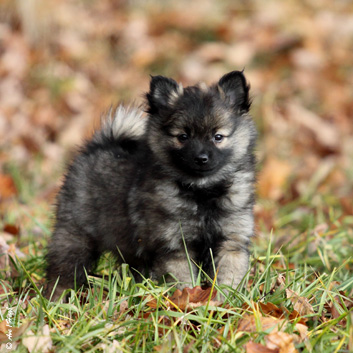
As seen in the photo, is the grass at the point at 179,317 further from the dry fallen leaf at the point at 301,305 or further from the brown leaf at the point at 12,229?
the brown leaf at the point at 12,229

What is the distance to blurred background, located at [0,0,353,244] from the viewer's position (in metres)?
7.47

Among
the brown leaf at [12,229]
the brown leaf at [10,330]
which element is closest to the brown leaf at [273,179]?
the brown leaf at [12,229]

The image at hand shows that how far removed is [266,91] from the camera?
916 cm

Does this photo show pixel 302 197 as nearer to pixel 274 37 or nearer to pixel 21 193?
pixel 21 193

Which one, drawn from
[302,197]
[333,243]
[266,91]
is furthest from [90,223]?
[266,91]

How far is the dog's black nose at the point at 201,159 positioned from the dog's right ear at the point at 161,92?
0.48 meters

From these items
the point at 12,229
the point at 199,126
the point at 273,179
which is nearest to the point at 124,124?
the point at 199,126

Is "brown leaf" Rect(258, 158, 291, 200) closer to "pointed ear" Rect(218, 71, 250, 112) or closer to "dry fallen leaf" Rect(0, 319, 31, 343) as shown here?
"pointed ear" Rect(218, 71, 250, 112)

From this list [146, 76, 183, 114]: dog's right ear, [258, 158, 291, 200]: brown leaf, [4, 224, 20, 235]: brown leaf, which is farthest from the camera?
[258, 158, 291, 200]: brown leaf

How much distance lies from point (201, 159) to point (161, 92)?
0.61m

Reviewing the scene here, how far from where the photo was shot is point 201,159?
3.78 meters

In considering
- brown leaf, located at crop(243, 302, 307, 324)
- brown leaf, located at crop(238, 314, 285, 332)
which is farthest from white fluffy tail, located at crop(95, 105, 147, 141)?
brown leaf, located at crop(238, 314, 285, 332)

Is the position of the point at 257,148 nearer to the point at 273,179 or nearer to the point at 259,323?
the point at 273,179

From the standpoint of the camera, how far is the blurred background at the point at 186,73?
24.5 feet
